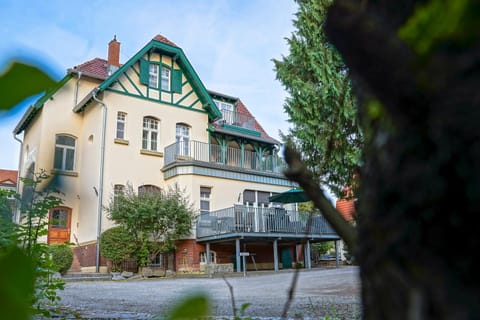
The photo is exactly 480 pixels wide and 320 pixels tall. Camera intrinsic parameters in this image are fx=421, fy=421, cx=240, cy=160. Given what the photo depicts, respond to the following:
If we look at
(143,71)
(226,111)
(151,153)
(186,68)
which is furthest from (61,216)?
(226,111)

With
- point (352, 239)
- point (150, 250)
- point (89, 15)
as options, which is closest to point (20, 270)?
point (89, 15)

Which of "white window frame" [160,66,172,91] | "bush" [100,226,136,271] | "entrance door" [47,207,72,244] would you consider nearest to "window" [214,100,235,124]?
"white window frame" [160,66,172,91]

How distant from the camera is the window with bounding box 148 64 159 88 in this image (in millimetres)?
16484

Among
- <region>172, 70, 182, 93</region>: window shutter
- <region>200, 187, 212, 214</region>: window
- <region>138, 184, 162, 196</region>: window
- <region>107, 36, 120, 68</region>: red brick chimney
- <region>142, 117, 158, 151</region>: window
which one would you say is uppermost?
<region>107, 36, 120, 68</region>: red brick chimney

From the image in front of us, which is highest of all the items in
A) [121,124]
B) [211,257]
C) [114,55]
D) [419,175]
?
[114,55]

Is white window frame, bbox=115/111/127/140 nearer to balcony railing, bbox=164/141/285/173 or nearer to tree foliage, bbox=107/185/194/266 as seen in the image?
balcony railing, bbox=164/141/285/173

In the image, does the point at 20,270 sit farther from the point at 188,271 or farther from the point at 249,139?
the point at 249,139

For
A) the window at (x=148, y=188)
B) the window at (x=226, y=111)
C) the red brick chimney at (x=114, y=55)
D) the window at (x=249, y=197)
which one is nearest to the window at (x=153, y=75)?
the red brick chimney at (x=114, y=55)

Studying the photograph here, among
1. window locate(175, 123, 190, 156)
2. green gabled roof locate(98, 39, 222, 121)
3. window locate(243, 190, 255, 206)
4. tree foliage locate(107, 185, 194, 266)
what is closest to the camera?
tree foliage locate(107, 185, 194, 266)

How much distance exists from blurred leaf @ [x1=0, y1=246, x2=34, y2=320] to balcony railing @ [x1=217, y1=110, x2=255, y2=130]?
18.8 meters

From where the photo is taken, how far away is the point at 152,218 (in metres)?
13.4

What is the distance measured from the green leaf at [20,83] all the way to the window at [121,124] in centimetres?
1559

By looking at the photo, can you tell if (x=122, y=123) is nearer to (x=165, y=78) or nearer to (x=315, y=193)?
(x=165, y=78)

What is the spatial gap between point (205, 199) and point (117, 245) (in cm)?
379
